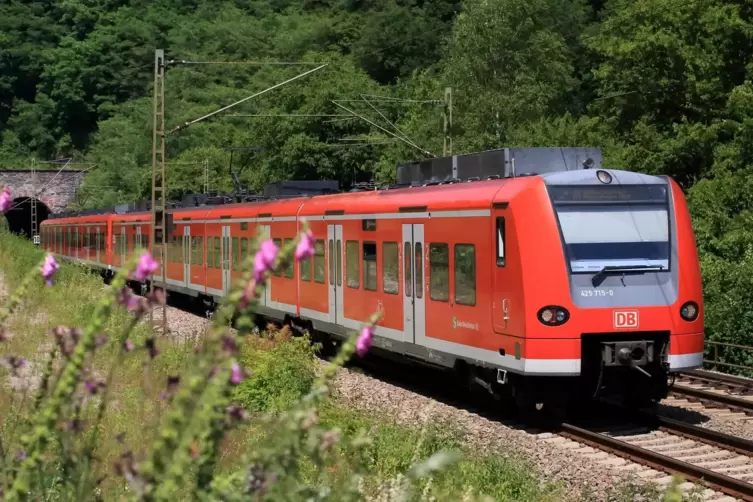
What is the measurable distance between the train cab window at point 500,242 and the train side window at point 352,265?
15.6 ft

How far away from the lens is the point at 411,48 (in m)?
77.8

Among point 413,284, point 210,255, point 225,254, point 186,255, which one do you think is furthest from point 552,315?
point 186,255

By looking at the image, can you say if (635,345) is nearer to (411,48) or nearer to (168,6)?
(411,48)

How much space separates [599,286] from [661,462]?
2156 millimetres

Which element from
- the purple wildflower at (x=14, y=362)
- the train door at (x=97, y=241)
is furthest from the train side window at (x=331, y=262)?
the train door at (x=97, y=241)

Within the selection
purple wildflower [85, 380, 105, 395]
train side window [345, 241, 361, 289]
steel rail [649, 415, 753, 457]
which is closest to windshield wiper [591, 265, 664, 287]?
steel rail [649, 415, 753, 457]

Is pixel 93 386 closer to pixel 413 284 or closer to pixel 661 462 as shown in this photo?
pixel 661 462

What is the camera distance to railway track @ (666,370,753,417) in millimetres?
13508

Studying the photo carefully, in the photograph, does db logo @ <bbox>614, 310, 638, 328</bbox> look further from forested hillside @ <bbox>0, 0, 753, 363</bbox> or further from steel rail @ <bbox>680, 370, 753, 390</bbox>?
forested hillside @ <bbox>0, 0, 753, 363</bbox>

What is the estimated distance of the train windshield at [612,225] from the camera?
11.8 metres

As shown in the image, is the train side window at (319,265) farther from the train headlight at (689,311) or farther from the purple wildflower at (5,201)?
the purple wildflower at (5,201)

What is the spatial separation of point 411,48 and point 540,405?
66.5 m

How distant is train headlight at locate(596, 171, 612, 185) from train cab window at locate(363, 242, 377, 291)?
14.6ft

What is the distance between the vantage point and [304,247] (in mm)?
3041
